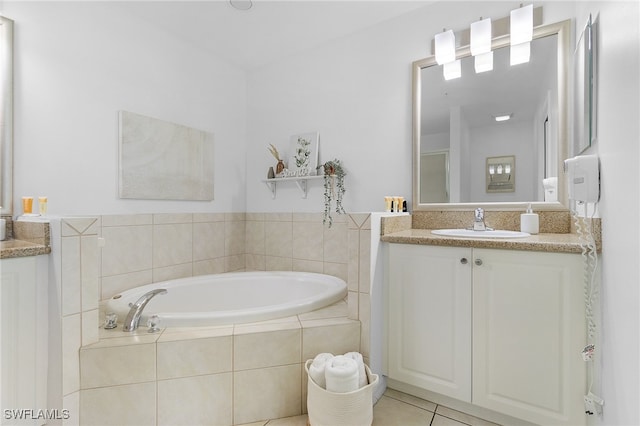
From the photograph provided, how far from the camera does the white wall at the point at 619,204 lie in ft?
2.59

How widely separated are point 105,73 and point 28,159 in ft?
2.35

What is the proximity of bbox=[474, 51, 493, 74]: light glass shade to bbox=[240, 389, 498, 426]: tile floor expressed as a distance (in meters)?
2.00

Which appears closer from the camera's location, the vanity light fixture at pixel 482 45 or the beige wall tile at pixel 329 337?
the beige wall tile at pixel 329 337

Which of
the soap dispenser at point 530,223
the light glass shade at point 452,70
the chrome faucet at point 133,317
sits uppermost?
the light glass shade at point 452,70

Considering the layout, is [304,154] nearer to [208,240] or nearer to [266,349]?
[208,240]

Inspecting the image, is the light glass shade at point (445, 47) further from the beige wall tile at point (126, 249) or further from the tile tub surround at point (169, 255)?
the beige wall tile at point (126, 249)

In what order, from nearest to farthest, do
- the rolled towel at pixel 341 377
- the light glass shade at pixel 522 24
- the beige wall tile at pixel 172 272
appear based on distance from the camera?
the rolled towel at pixel 341 377 < the light glass shade at pixel 522 24 < the beige wall tile at pixel 172 272

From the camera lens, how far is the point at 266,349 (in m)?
1.49

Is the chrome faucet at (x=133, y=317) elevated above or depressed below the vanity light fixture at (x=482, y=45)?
below

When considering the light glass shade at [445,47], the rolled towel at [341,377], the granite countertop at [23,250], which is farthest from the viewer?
the light glass shade at [445,47]

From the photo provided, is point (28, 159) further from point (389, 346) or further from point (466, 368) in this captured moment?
point (466, 368)

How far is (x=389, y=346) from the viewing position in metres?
1.71

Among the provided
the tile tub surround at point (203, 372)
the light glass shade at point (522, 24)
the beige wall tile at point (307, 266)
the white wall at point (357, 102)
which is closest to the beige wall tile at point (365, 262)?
the tile tub surround at point (203, 372)

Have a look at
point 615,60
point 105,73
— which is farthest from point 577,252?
point 105,73
